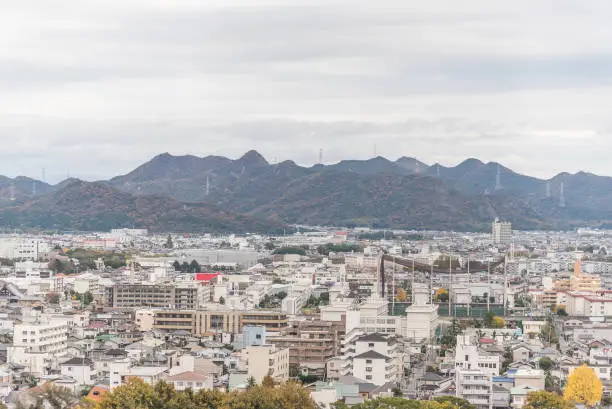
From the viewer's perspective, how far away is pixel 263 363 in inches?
960

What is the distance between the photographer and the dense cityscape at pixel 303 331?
76.6 ft

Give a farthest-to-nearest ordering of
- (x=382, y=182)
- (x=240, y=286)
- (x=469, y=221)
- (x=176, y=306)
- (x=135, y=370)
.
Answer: (x=382, y=182) < (x=469, y=221) < (x=240, y=286) < (x=176, y=306) < (x=135, y=370)

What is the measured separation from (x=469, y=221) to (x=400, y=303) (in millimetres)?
97069

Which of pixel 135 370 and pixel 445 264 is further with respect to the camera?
pixel 445 264

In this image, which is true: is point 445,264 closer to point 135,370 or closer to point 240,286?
point 240,286

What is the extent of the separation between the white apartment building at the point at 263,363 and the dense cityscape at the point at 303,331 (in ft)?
0.13

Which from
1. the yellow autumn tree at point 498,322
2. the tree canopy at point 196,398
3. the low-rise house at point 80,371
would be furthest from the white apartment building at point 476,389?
the yellow autumn tree at point 498,322

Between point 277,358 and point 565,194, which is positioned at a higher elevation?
point 565,194

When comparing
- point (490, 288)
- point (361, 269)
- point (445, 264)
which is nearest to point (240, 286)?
point (490, 288)

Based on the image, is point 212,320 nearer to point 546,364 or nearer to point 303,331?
point 303,331

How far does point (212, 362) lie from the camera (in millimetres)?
25812

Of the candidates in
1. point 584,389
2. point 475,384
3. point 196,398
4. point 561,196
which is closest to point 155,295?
point 475,384

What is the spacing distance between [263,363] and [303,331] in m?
4.63

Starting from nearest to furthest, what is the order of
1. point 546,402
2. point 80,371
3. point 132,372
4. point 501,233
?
point 546,402 → point 132,372 → point 80,371 → point 501,233
